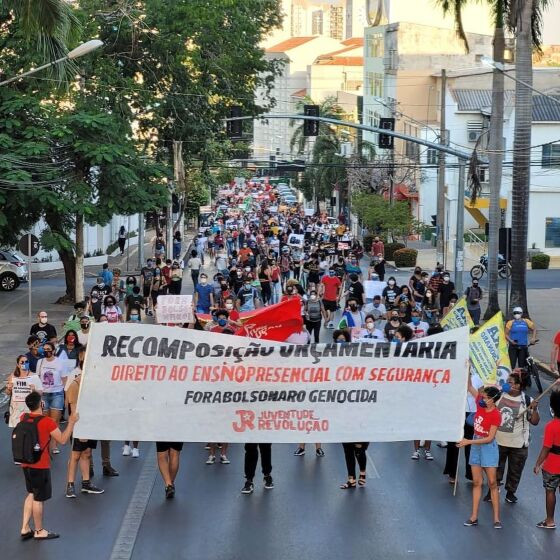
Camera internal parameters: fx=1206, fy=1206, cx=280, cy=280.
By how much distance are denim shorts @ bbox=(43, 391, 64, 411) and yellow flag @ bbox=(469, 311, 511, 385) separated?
5199 millimetres

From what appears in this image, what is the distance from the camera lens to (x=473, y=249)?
189ft

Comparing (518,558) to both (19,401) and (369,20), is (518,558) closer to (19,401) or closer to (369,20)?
(19,401)

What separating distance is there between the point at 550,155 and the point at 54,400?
43402mm

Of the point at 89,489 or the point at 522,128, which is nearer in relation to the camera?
the point at 89,489

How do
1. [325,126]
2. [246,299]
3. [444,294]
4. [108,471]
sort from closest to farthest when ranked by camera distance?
[108,471], [246,299], [444,294], [325,126]

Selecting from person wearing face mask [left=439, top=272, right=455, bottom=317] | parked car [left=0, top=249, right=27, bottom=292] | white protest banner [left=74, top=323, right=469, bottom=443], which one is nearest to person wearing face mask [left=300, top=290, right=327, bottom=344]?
person wearing face mask [left=439, top=272, right=455, bottom=317]

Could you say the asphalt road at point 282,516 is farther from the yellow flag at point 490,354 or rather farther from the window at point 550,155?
the window at point 550,155

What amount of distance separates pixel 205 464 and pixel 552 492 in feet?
15.2

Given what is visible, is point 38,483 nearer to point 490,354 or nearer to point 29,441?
point 29,441

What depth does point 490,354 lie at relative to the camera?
14.8 metres

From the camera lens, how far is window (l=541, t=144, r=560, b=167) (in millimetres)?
55250

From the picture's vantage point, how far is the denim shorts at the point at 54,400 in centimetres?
1534

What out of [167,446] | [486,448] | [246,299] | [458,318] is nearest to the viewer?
[486,448]

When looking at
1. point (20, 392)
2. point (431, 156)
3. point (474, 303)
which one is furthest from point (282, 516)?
point (431, 156)
